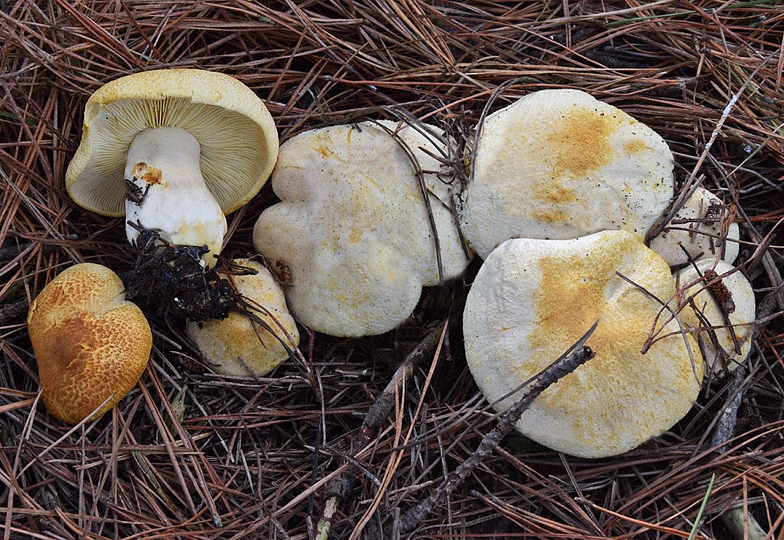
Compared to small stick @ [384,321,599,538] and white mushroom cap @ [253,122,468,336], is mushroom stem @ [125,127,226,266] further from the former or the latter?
small stick @ [384,321,599,538]

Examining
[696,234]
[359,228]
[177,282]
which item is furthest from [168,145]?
[696,234]

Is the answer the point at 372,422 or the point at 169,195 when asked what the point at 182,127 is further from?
the point at 372,422

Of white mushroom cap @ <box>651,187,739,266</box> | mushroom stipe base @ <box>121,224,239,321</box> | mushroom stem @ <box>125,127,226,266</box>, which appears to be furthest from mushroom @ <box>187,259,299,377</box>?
white mushroom cap @ <box>651,187,739,266</box>

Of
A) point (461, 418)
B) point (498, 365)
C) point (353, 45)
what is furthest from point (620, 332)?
point (353, 45)

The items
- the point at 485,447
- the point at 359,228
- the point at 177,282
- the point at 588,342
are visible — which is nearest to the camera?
the point at 485,447

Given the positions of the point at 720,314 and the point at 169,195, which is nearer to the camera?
the point at 169,195

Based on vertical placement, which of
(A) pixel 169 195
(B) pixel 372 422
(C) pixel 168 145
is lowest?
(B) pixel 372 422

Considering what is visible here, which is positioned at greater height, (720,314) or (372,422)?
(720,314)

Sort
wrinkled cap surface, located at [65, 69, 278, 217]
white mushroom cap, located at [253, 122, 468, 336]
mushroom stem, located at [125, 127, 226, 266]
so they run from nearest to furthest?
1. wrinkled cap surface, located at [65, 69, 278, 217]
2. mushroom stem, located at [125, 127, 226, 266]
3. white mushroom cap, located at [253, 122, 468, 336]
